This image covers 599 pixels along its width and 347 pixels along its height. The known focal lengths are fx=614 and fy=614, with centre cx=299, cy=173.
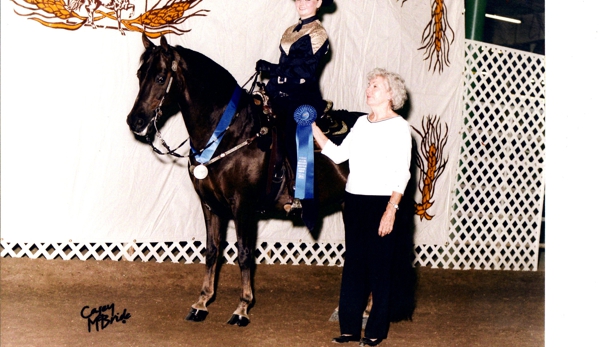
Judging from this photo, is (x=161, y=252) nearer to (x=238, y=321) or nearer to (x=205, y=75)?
(x=238, y=321)

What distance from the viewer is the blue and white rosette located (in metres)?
4.02

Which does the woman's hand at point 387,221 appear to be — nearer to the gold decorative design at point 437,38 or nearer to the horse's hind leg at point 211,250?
the horse's hind leg at point 211,250

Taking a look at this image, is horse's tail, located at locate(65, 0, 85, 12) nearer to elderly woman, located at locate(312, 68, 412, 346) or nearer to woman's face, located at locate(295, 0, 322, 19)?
woman's face, located at locate(295, 0, 322, 19)

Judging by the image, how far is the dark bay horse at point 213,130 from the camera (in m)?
3.86

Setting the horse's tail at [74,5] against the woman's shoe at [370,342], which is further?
the horse's tail at [74,5]

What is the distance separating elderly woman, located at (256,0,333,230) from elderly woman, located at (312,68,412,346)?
0.62m

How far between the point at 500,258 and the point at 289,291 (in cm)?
275

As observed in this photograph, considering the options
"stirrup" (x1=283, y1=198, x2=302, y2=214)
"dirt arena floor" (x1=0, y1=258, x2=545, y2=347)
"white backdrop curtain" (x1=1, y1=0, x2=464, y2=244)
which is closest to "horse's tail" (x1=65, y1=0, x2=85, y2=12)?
"white backdrop curtain" (x1=1, y1=0, x2=464, y2=244)

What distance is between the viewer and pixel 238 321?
4105mm

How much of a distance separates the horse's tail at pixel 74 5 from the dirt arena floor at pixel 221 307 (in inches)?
79.8

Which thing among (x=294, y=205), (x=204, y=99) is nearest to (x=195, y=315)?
(x=294, y=205)

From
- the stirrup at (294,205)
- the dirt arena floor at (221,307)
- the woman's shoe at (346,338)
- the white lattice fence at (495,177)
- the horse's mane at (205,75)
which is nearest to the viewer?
the woman's shoe at (346,338)
